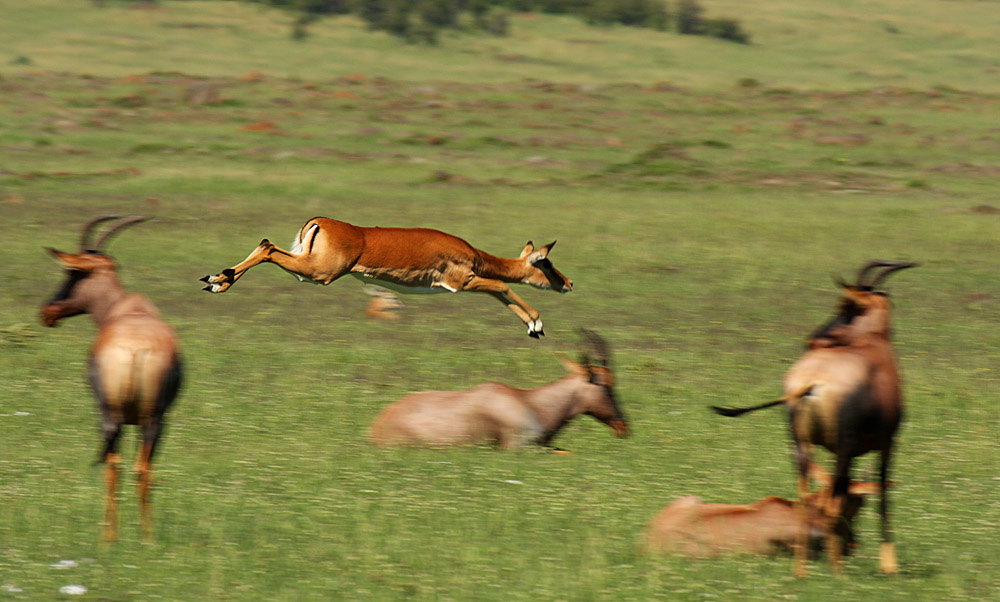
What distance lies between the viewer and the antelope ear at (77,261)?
22.4 feet

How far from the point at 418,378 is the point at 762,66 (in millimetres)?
55159

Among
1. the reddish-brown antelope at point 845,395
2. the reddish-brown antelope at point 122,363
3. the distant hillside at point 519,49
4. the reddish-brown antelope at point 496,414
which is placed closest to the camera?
the reddish-brown antelope at point 845,395

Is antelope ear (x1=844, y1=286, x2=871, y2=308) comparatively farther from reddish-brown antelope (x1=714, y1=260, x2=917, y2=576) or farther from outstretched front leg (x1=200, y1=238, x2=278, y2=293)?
outstretched front leg (x1=200, y1=238, x2=278, y2=293)

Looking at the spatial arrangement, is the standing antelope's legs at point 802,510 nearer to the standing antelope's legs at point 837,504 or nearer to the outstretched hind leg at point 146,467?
the standing antelope's legs at point 837,504

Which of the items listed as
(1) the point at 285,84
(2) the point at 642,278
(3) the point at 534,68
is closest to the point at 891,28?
(3) the point at 534,68

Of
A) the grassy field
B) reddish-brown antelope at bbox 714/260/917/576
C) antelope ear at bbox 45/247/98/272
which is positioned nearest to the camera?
reddish-brown antelope at bbox 714/260/917/576

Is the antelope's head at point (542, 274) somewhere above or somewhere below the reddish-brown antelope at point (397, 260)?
below

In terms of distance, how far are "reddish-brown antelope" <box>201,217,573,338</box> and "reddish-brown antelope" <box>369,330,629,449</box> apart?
119 cm

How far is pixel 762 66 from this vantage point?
64750 millimetres

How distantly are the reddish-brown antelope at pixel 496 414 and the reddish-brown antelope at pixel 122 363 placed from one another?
3.15 m

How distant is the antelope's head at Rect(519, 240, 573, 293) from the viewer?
12930mm

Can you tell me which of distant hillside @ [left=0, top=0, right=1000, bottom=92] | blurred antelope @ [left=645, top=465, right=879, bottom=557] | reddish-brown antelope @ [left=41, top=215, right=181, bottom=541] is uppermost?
reddish-brown antelope @ [left=41, top=215, right=181, bottom=541]

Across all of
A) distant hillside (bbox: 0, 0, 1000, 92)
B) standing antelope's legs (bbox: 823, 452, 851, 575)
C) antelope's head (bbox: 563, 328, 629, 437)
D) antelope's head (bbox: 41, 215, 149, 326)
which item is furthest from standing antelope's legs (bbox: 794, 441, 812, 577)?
distant hillside (bbox: 0, 0, 1000, 92)

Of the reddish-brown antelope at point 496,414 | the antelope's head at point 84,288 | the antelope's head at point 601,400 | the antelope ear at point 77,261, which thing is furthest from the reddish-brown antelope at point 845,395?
the antelope's head at point 601,400
